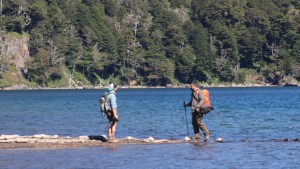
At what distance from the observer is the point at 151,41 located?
16600 centimetres

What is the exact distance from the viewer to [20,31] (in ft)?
502

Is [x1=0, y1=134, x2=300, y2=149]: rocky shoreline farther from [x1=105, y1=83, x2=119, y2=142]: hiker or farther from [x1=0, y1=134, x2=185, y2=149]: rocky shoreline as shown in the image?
[x1=105, y1=83, x2=119, y2=142]: hiker

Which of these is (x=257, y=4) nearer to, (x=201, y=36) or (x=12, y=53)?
(x=201, y=36)

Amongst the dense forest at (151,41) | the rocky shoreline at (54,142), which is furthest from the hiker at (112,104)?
the dense forest at (151,41)

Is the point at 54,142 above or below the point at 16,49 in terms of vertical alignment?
below

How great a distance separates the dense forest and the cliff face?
915mm

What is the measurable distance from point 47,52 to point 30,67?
6268 mm

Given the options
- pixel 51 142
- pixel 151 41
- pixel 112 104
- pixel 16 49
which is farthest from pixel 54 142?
pixel 151 41

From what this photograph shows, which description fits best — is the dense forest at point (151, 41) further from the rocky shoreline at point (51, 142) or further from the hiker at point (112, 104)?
the hiker at point (112, 104)

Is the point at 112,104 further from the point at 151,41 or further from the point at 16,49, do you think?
the point at 151,41

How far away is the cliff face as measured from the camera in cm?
14825

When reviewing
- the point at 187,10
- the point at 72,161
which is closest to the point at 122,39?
the point at 187,10

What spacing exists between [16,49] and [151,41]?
29.3 m

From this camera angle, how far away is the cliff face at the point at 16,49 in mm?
148250
